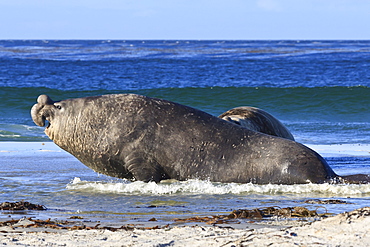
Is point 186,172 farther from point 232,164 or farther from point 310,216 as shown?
point 310,216

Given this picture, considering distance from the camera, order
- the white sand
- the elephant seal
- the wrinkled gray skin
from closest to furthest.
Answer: the white sand
the wrinkled gray skin
the elephant seal

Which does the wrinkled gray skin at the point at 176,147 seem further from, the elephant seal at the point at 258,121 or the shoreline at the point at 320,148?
the shoreline at the point at 320,148

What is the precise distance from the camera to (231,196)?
19.6 ft

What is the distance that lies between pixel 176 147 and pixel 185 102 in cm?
1591

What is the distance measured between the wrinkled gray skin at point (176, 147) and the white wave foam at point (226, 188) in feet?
0.56

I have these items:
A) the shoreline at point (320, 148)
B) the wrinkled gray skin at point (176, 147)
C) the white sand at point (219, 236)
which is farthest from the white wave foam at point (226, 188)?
the shoreline at point (320, 148)

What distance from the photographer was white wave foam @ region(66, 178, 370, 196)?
20.1ft

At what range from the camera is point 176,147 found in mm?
6637

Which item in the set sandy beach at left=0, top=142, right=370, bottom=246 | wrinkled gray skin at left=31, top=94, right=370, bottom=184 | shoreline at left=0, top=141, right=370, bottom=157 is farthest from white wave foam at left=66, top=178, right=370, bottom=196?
shoreline at left=0, top=141, right=370, bottom=157

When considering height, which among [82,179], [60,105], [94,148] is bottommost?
[82,179]

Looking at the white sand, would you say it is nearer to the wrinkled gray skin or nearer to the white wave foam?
the white wave foam

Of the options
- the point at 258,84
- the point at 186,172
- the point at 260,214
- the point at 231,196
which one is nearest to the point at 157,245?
the point at 260,214

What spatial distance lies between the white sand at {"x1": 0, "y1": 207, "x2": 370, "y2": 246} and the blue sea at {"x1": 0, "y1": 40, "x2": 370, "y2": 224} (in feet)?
2.40

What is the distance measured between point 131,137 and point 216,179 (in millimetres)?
1014
